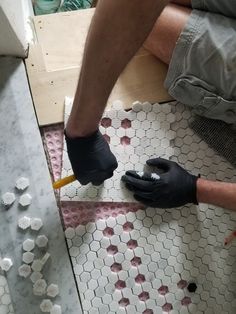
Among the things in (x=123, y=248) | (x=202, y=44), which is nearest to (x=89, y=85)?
(x=202, y=44)

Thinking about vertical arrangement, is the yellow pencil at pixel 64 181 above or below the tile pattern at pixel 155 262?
above

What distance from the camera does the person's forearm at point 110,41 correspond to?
0.77 meters

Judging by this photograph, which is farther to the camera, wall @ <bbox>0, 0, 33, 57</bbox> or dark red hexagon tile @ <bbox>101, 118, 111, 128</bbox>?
dark red hexagon tile @ <bbox>101, 118, 111, 128</bbox>

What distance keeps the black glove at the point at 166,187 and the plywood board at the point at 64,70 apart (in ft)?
0.66

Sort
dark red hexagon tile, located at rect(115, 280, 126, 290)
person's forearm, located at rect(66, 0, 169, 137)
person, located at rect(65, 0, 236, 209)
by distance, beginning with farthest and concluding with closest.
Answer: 1. dark red hexagon tile, located at rect(115, 280, 126, 290)
2. person, located at rect(65, 0, 236, 209)
3. person's forearm, located at rect(66, 0, 169, 137)

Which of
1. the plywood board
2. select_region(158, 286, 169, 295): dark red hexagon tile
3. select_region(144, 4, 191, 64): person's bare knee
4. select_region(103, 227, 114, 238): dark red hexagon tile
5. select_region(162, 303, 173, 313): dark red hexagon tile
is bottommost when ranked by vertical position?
select_region(162, 303, 173, 313): dark red hexagon tile

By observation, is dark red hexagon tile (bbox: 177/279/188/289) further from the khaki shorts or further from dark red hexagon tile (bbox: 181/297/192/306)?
the khaki shorts

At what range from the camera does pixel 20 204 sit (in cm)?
104

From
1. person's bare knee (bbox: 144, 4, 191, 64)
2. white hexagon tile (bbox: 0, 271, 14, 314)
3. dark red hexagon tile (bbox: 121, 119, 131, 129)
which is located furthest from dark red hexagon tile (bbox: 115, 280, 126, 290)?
person's bare knee (bbox: 144, 4, 191, 64)

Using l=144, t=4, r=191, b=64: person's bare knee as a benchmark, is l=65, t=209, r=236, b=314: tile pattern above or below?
below

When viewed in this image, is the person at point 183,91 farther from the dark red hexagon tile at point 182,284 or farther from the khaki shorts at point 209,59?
the dark red hexagon tile at point 182,284

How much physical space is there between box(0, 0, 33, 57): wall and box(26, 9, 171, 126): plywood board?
1.2 inches

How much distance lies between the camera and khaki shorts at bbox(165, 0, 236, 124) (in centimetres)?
96

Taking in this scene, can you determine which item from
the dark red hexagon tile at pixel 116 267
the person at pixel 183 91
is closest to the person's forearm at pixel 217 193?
the person at pixel 183 91
